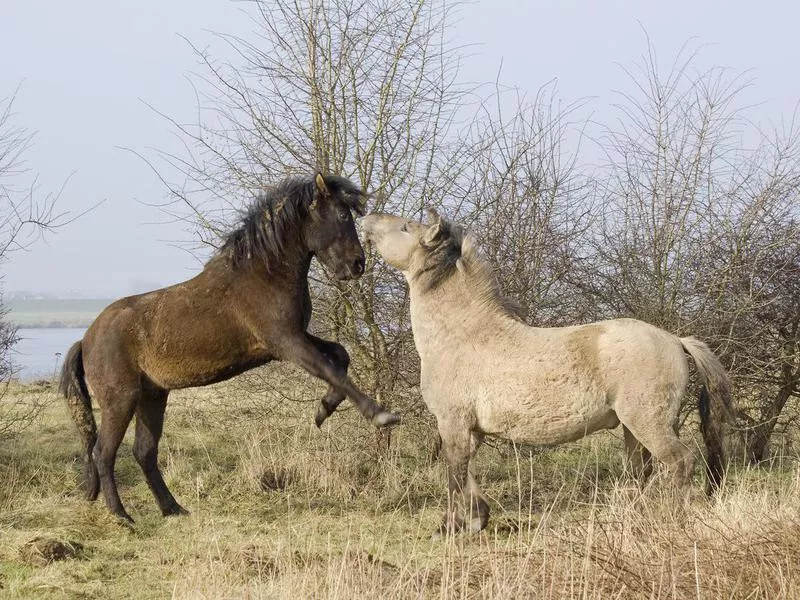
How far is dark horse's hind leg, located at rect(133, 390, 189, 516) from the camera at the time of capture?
24.3 feet

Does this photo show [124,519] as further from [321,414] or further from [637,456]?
[637,456]

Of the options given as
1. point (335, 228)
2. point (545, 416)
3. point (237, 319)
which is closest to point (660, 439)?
point (545, 416)

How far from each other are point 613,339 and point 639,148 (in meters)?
3.17

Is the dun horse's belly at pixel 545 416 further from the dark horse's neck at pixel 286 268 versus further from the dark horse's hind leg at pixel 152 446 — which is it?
→ the dark horse's hind leg at pixel 152 446

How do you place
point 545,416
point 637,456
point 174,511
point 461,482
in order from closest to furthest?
point 545,416
point 461,482
point 637,456
point 174,511

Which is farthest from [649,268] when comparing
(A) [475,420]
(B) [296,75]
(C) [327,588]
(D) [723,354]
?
(C) [327,588]

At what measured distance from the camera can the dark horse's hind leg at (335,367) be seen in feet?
22.3

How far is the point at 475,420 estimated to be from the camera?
6.38 m

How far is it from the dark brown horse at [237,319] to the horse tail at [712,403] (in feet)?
7.33

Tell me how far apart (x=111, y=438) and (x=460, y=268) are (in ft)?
9.49

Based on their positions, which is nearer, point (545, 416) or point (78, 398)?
point (545, 416)

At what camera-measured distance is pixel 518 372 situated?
621 centimetres

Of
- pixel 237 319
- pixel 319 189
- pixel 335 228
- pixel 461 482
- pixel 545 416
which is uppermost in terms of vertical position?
pixel 319 189

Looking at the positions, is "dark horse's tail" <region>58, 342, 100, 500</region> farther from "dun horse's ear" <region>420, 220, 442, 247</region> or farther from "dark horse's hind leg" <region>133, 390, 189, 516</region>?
"dun horse's ear" <region>420, 220, 442, 247</region>
